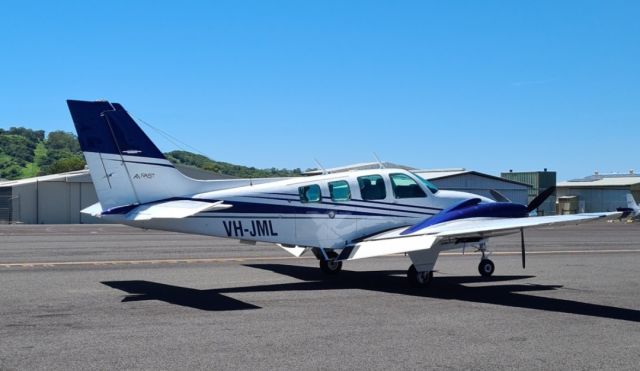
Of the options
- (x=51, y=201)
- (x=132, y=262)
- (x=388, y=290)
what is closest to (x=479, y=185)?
(x=51, y=201)

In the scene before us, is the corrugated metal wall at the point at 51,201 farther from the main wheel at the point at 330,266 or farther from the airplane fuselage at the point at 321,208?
the airplane fuselage at the point at 321,208

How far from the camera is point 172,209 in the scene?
1387 cm

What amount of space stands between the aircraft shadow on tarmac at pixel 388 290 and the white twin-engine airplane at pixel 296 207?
770mm

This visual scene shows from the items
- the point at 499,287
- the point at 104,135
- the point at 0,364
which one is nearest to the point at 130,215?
the point at 104,135

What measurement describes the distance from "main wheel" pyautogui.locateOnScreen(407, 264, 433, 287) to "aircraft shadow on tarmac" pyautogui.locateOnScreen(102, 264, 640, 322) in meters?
0.18

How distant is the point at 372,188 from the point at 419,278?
2.48 metres

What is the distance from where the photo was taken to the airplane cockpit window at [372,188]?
1606 centimetres

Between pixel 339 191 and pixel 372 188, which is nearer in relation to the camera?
pixel 339 191

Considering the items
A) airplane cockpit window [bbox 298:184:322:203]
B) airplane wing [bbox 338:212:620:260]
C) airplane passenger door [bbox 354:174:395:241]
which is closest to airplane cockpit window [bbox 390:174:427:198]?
airplane passenger door [bbox 354:174:395:241]

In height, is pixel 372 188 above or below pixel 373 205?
above

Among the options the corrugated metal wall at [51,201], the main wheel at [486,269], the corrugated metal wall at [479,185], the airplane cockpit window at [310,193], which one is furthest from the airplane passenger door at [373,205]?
the corrugated metal wall at [51,201]

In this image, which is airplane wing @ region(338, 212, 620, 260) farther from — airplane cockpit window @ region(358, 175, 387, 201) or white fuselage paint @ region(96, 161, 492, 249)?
airplane cockpit window @ region(358, 175, 387, 201)

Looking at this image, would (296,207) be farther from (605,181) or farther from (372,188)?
(605,181)

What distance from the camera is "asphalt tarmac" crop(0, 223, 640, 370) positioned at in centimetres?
839
